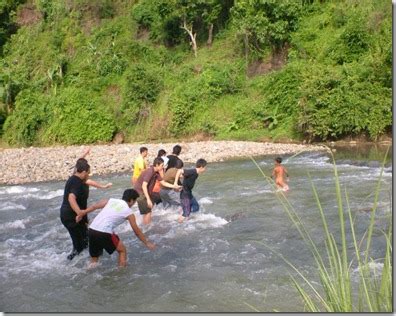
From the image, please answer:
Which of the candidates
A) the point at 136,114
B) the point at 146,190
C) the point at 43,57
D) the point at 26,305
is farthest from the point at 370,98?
the point at 43,57

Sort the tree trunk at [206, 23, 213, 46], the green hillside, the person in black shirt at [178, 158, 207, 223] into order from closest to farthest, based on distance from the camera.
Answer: the person in black shirt at [178, 158, 207, 223], the green hillside, the tree trunk at [206, 23, 213, 46]

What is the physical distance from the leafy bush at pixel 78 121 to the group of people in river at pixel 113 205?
23.2m

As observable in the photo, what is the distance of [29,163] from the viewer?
76.6 ft

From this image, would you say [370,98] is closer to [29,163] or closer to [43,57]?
[29,163]

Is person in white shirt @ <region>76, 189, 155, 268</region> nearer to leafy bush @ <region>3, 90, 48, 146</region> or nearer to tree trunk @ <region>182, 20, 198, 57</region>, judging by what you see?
leafy bush @ <region>3, 90, 48, 146</region>

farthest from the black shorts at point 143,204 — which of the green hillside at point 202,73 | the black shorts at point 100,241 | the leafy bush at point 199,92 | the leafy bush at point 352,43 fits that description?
the leafy bush at point 352,43

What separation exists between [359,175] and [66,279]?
10.8 meters

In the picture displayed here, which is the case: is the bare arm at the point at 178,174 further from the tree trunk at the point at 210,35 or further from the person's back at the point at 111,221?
the tree trunk at the point at 210,35

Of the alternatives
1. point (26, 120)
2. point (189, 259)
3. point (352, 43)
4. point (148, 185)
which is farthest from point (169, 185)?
point (26, 120)

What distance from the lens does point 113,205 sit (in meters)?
7.31

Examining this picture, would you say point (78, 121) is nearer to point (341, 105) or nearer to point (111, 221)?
point (341, 105)

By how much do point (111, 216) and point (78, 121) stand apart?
27.2 meters

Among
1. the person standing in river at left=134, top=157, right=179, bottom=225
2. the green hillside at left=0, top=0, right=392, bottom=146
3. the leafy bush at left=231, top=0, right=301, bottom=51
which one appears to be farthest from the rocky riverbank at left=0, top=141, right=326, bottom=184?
the person standing in river at left=134, top=157, right=179, bottom=225

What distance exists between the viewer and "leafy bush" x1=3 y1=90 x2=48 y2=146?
34.0m
